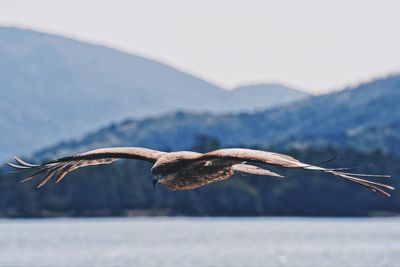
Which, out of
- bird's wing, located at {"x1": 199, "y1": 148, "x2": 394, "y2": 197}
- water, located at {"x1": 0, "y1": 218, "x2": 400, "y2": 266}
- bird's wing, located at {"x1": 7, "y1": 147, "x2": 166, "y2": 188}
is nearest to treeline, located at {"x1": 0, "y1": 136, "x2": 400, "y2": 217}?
water, located at {"x1": 0, "y1": 218, "x2": 400, "y2": 266}

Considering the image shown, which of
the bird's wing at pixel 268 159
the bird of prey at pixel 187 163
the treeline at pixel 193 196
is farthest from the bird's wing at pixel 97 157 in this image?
the treeline at pixel 193 196

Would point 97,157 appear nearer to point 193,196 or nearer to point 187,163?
point 187,163

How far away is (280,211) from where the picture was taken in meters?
169

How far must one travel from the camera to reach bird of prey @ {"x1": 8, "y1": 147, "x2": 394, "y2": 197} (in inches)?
685

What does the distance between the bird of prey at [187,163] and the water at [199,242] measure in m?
56.3

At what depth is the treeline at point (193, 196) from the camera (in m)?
155

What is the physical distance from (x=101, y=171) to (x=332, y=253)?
238 feet

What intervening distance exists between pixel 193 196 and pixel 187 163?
141 m

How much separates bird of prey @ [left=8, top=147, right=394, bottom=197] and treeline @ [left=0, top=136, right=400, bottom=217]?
5190 inches

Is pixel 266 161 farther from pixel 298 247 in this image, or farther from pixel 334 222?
pixel 334 222

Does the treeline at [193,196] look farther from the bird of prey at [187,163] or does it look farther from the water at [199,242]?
the bird of prey at [187,163]

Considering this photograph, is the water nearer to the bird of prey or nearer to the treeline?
the treeline

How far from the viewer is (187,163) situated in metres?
19.4

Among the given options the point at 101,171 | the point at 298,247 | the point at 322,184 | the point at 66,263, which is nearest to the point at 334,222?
the point at 322,184
